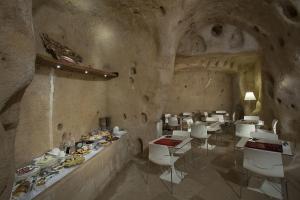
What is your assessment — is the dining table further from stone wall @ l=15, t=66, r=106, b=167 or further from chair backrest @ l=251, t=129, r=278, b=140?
stone wall @ l=15, t=66, r=106, b=167

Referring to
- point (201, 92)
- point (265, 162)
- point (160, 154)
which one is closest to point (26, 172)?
point (160, 154)

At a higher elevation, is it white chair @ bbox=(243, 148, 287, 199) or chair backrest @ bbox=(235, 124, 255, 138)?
chair backrest @ bbox=(235, 124, 255, 138)

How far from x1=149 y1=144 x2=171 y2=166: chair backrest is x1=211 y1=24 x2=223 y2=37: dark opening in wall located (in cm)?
492

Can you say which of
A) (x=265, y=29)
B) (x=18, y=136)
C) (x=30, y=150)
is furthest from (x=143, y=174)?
(x=265, y=29)

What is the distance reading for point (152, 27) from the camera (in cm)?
430

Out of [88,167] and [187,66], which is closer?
[88,167]

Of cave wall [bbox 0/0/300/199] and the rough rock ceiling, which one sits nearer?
cave wall [bbox 0/0/300/199]

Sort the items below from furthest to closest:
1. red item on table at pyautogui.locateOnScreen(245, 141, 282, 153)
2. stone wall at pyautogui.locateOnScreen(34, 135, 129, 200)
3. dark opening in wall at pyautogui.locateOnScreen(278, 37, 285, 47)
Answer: dark opening in wall at pyautogui.locateOnScreen(278, 37, 285, 47)
red item on table at pyautogui.locateOnScreen(245, 141, 282, 153)
stone wall at pyautogui.locateOnScreen(34, 135, 129, 200)

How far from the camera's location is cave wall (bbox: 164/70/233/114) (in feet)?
28.6

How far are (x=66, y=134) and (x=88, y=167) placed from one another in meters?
1.10

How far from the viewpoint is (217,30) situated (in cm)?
604

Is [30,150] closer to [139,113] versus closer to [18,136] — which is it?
[18,136]

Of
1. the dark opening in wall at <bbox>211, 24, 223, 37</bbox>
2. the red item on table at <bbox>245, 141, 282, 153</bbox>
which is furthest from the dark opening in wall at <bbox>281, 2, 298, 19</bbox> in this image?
the red item on table at <bbox>245, 141, 282, 153</bbox>

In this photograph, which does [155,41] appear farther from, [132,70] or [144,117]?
[144,117]
